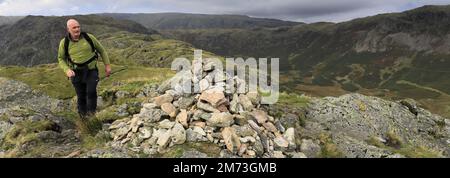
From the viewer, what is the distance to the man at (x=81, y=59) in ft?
54.0

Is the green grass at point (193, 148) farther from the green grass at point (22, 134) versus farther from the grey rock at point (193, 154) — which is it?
the green grass at point (22, 134)

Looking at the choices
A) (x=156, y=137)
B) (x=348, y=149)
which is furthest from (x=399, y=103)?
(x=156, y=137)

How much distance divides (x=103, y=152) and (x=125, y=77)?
21439 millimetres

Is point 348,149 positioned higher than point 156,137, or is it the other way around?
point 156,137

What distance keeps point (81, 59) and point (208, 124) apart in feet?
19.6

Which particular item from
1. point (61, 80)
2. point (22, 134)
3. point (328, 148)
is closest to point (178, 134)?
point (22, 134)

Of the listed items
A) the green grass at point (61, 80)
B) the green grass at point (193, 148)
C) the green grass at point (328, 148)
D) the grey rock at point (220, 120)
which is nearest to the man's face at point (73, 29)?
the green grass at point (193, 148)

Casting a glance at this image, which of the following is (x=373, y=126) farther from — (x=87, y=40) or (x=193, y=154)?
(x=87, y=40)

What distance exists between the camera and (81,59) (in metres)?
16.9

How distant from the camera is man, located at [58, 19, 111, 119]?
16469 millimetres

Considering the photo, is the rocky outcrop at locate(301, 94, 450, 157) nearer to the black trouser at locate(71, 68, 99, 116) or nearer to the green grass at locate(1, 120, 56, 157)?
the black trouser at locate(71, 68, 99, 116)
